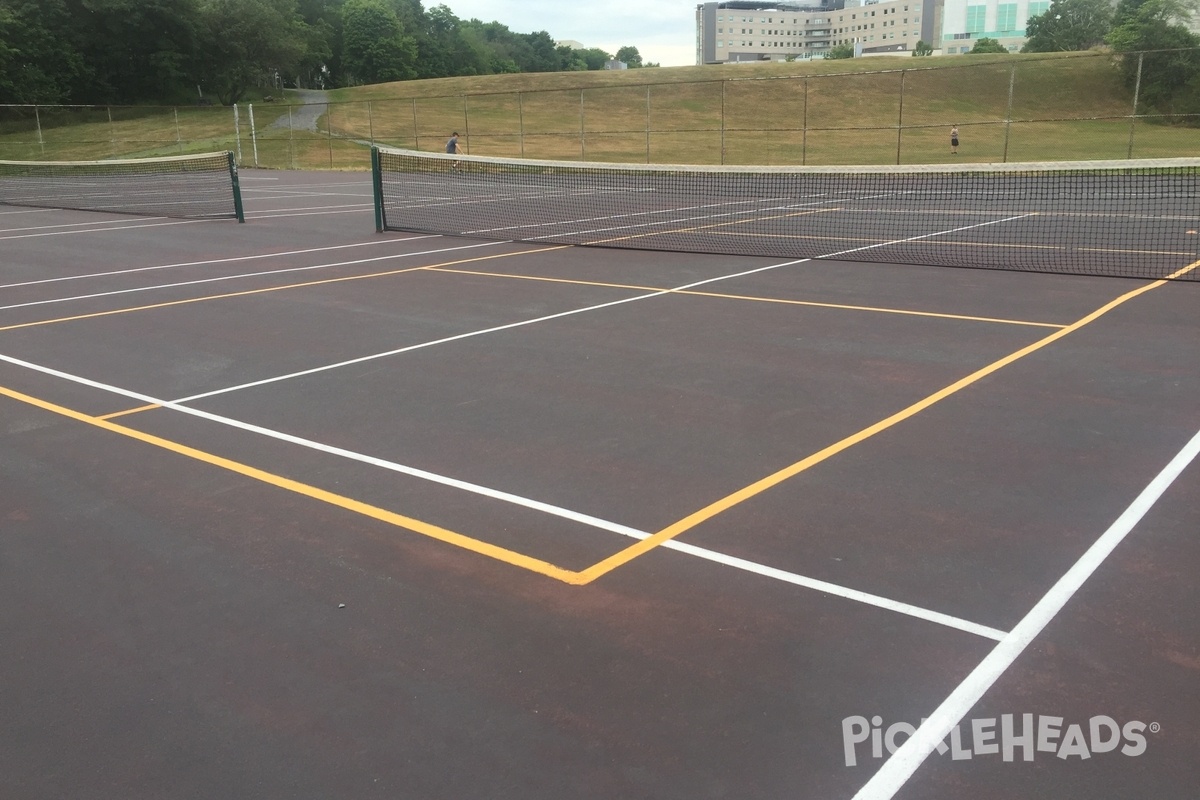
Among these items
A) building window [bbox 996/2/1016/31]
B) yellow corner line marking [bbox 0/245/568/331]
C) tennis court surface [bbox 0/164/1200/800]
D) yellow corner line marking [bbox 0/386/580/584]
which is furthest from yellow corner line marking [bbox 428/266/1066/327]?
building window [bbox 996/2/1016/31]

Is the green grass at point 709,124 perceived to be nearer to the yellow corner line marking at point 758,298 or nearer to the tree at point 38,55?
the tree at point 38,55

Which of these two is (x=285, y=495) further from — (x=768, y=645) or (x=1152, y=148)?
(x=1152, y=148)

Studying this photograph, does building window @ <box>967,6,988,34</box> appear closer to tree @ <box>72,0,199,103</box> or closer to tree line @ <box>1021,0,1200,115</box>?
tree line @ <box>1021,0,1200,115</box>

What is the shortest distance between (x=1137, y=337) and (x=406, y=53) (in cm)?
11501

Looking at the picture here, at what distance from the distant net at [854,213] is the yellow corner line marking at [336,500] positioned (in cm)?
1092

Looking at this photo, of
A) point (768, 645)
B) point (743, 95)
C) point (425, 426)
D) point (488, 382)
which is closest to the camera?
point (768, 645)

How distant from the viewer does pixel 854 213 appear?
23.1m

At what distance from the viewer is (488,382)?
8.68 m

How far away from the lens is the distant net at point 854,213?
51.5 ft

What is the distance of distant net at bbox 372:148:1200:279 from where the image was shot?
15.7 m

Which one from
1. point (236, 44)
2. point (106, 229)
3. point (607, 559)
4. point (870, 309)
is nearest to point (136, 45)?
point (236, 44)

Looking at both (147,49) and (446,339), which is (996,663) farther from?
(147,49)

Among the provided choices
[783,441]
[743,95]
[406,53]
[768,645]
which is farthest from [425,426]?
[406,53]

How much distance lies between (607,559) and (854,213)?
64.2 ft
